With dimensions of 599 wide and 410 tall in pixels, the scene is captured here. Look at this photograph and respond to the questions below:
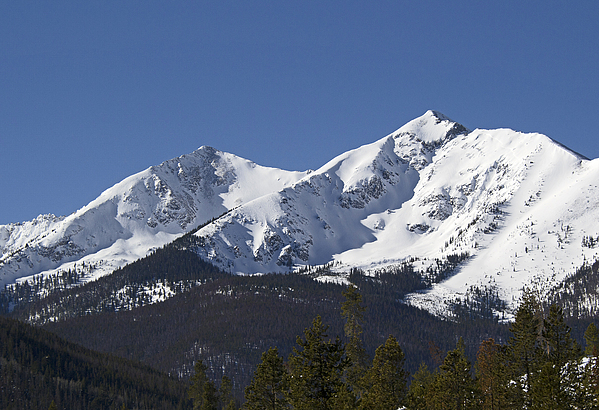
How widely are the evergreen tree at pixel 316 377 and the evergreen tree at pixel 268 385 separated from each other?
5.72 m

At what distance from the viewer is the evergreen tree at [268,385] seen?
2235 inches

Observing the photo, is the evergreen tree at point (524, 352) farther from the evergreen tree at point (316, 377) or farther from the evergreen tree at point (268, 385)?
the evergreen tree at point (268, 385)

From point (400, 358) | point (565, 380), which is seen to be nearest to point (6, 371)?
point (400, 358)

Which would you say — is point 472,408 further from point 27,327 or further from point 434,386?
point 27,327

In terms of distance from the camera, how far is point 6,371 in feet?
519

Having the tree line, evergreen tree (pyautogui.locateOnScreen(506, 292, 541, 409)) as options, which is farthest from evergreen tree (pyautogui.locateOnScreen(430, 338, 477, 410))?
evergreen tree (pyautogui.locateOnScreen(506, 292, 541, 409))

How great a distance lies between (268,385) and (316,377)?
8127 millimetres

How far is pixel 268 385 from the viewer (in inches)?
2250

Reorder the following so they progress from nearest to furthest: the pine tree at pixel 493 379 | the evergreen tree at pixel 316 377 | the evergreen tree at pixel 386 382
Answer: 1. the evergreen tree at pixel 316 377
2. the evergreen tree at pixel 386 382
3. the pine tree at pixel 493 379

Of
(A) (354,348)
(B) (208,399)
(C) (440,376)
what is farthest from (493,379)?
(B) (208,399)

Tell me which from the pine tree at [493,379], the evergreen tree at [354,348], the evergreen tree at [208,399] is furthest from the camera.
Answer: the evergreen tree at [208,399]

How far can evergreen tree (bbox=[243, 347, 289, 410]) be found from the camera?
186ft

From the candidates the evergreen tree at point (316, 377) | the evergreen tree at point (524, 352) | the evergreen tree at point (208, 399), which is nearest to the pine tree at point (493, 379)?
the evergreen tree at point (524, 352)

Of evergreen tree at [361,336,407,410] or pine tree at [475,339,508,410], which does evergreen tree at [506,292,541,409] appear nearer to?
pine tree at [475,339,508,410]
